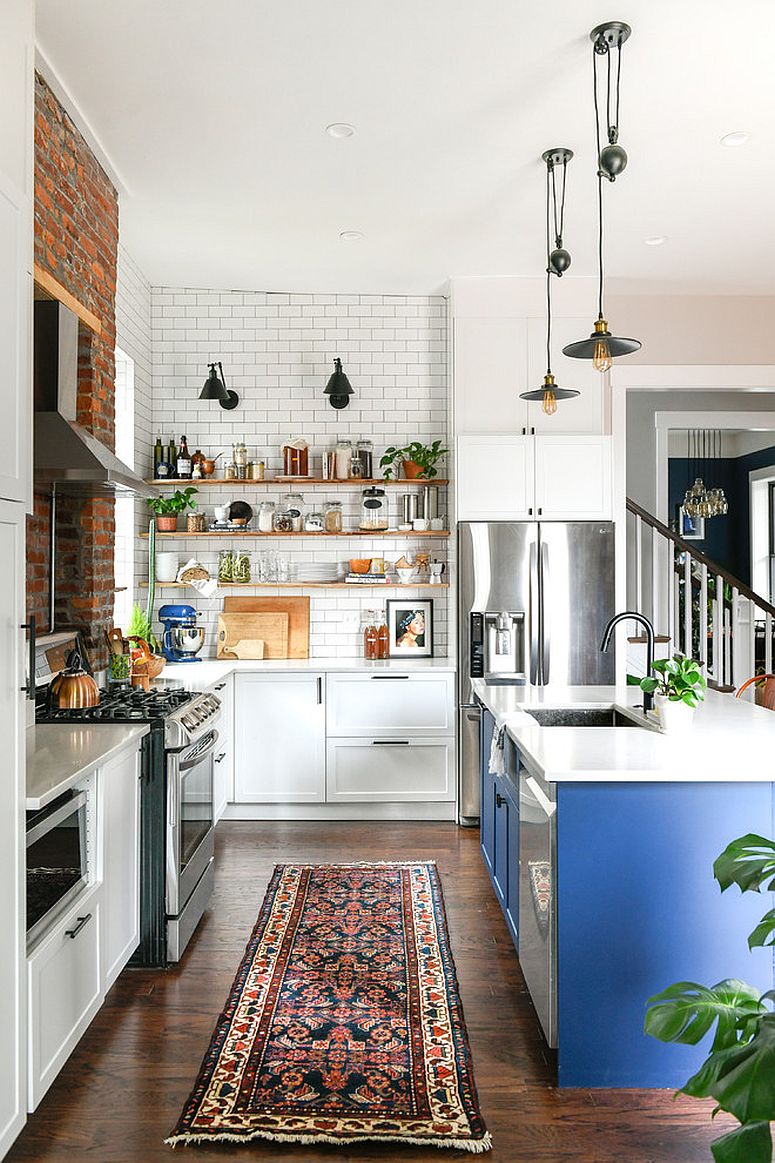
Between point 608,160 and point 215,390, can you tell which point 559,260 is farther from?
point 215,390

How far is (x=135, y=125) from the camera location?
3.77m

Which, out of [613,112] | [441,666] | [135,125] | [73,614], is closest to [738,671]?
[441,666]

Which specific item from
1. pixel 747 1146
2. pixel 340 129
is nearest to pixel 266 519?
pixel 340 129

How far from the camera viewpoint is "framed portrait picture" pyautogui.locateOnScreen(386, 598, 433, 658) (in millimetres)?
6020

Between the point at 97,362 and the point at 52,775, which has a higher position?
the point at 97,362

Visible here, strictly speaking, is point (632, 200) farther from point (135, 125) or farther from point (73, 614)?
point (73, 614)

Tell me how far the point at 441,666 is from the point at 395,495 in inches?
49.1

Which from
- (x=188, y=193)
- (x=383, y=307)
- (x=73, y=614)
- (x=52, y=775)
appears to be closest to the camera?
(x=52, y=775)

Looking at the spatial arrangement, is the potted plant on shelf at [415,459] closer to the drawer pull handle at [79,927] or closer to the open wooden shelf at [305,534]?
the open wooden shelf at [305,534]

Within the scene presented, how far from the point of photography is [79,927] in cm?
266

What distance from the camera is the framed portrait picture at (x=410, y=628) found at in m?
6.02

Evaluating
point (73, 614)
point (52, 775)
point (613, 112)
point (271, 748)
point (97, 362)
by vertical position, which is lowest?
point (271, 748)

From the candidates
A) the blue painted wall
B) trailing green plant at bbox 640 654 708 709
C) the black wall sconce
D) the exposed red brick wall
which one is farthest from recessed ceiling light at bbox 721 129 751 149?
the blue painted wall

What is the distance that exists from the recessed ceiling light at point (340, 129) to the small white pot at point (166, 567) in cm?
295
